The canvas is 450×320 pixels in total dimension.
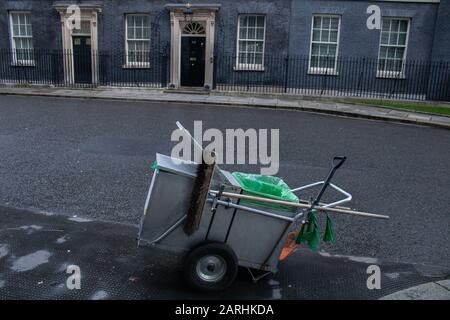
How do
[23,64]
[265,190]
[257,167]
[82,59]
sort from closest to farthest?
[265,190]
[257,167]
[82,59]
[23,64]

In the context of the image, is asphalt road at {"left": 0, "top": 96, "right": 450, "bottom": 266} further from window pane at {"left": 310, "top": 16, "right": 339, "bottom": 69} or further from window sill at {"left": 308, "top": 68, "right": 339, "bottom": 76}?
window pane at {"left": 310, "top": 16, "right": 339, "bottom": 69}

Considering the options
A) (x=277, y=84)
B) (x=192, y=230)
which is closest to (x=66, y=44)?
(x=277, y=84)

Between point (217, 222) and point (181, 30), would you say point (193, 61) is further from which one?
point (217, 222)

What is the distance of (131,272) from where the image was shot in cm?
461

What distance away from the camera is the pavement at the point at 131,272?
4.23 m

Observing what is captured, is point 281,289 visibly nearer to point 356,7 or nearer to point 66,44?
point 356,7

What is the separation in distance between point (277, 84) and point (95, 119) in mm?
10829

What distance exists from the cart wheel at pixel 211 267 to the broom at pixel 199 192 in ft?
0.73

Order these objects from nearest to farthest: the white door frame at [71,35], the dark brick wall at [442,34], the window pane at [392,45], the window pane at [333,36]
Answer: the dark brick wall at [442,34] < the window pane at [392,45] < the window pane at [333,36] < the white door frame at [71,35]

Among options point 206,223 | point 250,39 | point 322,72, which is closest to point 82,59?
point 250,39

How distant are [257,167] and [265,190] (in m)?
4.63

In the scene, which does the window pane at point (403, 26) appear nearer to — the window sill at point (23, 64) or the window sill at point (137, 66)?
the window sill at point (137, 66)

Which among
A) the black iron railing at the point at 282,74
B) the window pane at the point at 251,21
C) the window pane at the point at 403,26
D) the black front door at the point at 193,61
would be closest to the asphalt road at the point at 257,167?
the black iron railing at the point at 282,74

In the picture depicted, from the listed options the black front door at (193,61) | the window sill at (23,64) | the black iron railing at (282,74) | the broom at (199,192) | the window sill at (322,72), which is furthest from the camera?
the window sill at (23,64)
